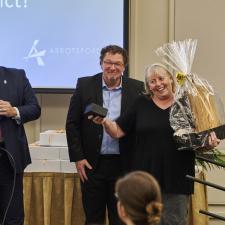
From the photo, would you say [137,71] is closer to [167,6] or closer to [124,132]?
[167,6]

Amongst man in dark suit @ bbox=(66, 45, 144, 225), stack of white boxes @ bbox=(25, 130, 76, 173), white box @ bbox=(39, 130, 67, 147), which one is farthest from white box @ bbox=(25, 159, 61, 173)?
man in dark suit @ bbox=(66, 45, 144, 225)

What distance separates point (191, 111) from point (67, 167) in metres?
1.19

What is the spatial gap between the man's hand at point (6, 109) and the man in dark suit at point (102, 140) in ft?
1.25

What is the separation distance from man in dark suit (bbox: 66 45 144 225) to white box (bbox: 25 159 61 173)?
1.42 ft

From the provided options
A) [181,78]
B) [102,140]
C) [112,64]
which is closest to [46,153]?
[102,140]

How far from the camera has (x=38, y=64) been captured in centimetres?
384

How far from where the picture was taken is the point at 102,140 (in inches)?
107

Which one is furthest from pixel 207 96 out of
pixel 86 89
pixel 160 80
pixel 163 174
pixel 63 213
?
pixel 63 213

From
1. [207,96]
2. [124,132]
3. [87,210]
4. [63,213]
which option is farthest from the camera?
[63,213]

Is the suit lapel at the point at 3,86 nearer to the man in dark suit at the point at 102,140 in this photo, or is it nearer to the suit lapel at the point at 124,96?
the man in dark suit at the point at 102,140

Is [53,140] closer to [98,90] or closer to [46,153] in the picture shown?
[46,153]

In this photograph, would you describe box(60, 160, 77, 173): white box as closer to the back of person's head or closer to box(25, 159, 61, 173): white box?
box(25, 159, 61, 173): white box

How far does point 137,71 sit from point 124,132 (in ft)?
4.81

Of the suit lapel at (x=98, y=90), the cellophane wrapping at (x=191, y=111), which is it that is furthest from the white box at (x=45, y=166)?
the cellophane wrapping at (x=191, y=111)
